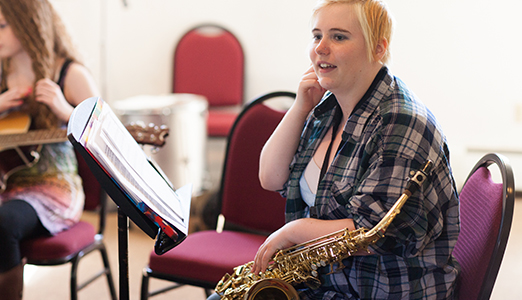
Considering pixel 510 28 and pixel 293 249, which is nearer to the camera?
pixel 293 249

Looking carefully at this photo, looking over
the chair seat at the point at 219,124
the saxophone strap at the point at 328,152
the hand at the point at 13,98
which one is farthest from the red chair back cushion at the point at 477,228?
the chair seat at the point at 219,124

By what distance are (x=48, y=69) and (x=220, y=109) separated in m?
1.86

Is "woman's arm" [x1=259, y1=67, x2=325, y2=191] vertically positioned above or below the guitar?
above

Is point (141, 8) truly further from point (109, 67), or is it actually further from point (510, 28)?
point (510, 28)

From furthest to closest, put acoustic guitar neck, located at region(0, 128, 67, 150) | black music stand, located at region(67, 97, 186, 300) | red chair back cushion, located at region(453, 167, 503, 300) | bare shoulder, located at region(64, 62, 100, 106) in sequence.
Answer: bare shoulder, located at region(64, 62, 100, 106)
acoustic guitar neck, located at region(0, 128, 67, 150)
red chair back cushion, located at region(453, 167, 503, 300)
black music stand, located at region(67, 97, 186, 300)

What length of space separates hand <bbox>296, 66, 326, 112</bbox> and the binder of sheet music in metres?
0.42

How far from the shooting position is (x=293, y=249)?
1.24 m

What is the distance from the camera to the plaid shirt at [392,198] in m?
1.06

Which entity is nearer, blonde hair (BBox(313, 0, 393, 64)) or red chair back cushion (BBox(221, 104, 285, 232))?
blonde hair (BBox(313, 0, 393, 64))

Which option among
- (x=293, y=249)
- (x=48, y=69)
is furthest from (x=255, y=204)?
(x=48, y=69)

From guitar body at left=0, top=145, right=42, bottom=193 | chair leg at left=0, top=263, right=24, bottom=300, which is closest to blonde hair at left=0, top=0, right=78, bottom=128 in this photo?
guitar body at left=0, top=145, right=42, bottom=193

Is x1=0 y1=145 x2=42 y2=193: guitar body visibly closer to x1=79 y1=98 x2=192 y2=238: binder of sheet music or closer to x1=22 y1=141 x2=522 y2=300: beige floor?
x1=22 y1=141 x2=522 y2=300: beige floor

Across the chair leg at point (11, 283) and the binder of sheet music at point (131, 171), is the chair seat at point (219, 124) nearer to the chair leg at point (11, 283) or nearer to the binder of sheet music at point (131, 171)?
the chair leg at point (11, 283)

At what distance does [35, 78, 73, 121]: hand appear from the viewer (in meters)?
1.95
